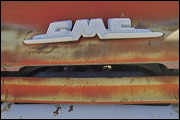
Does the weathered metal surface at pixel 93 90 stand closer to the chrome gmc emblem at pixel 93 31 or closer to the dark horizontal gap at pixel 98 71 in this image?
the dark horizontal gap at pixel 98 71

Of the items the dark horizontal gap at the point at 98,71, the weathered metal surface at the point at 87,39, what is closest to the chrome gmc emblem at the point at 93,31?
the weathered metal surface at the point at 87,39

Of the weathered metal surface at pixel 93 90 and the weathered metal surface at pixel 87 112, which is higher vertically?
the weathered metal surface at pixel 93 90

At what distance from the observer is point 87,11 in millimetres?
960

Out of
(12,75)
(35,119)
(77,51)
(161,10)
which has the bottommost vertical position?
(35,119)

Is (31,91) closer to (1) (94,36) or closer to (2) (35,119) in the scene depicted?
(2) (35,119)

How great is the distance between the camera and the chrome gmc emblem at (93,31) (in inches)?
34.6

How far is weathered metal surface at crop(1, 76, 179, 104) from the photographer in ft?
3.15

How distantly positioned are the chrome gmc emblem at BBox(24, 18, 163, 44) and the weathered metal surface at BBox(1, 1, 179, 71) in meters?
0.03

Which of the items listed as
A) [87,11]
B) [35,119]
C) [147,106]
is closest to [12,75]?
[35,119]

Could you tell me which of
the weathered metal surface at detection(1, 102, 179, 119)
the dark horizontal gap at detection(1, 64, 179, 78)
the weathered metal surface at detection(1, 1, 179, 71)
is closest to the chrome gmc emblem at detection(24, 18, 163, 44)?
the weathered metal surface at detection(1, 1, 179, 71)

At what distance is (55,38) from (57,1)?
0.69ft

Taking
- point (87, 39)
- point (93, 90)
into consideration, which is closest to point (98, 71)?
point (93, 90)

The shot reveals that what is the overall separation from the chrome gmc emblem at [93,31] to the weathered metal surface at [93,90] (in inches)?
8.1

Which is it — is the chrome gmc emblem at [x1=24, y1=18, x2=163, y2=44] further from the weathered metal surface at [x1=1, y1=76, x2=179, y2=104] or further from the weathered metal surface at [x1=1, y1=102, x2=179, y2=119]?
the weathered metal surface at [x1=1, y1=102, x2=179, y2=119]
